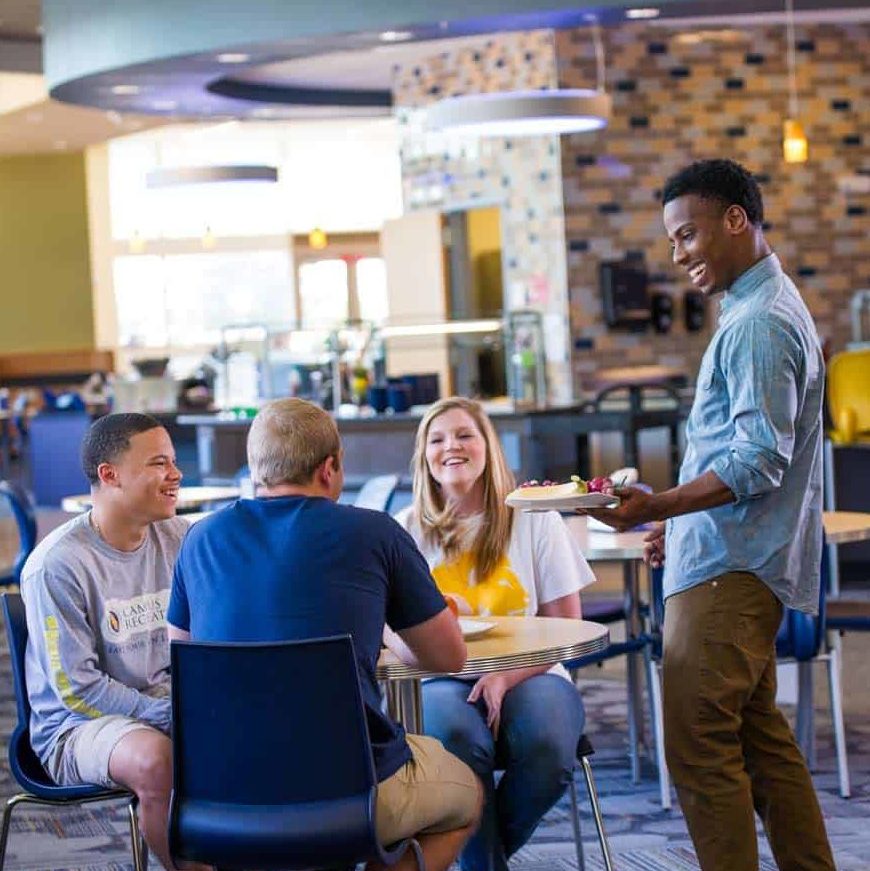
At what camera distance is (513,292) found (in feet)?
38.2

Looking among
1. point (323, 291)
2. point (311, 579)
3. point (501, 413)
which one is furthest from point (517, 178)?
point (323, 291)

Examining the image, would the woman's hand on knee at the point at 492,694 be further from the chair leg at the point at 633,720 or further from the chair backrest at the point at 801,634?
the chair leg at the point at 633,720

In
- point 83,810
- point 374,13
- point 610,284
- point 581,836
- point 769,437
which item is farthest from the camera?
point 610,284

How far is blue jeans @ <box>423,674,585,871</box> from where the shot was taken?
131 inches

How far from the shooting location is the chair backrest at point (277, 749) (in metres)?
2.48

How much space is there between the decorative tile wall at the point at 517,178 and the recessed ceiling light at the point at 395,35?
1572 millimetres

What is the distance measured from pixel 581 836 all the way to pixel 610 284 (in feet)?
25.0

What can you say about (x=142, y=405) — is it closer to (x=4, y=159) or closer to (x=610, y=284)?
(x=610, y=284)

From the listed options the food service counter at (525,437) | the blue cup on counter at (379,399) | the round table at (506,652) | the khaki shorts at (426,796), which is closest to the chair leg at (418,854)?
the khaki shorts at (426,796)

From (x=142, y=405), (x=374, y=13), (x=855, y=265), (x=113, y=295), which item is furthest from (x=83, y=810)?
(x=113, y=295)

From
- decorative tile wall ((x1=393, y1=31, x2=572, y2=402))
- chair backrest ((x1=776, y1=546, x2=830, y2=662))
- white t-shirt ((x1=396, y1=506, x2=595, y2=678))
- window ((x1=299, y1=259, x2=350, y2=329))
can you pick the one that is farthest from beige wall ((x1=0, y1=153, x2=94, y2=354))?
white t-shirt ((x1=396, y1=506, x2=595, y2=678))

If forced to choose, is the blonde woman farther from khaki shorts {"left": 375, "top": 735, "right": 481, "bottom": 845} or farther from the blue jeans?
khaki shorts {"left": 375, "top": 735, "right": 481, "bottom": 845}

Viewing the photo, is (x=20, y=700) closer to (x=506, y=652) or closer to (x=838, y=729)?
(x=506, y=652)

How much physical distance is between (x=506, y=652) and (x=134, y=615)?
780 mm
